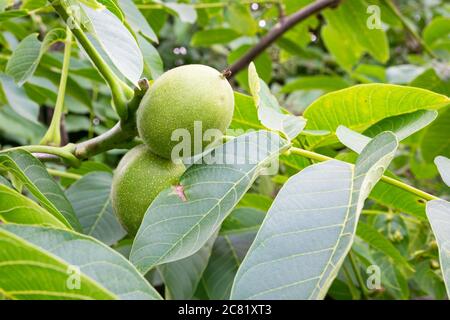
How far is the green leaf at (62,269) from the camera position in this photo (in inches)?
18.4

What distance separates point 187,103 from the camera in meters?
0.81

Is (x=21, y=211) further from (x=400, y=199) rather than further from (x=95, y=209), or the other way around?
(x=400, y=199)

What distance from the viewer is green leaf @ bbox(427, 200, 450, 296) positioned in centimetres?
60

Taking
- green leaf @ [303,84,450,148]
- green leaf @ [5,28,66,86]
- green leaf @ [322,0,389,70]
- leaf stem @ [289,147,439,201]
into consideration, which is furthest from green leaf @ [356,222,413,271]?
green leaf @ [322,0,389,70]

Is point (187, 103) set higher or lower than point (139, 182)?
higher

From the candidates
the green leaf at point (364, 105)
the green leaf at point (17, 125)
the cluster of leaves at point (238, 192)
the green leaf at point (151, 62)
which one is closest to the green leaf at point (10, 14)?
the cluster of leaves at point (238, 192)

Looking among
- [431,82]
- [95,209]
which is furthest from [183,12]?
[431,82]

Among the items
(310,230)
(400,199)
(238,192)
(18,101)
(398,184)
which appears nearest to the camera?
(310,230)

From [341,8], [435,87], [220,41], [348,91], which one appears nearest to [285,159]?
[348,91]

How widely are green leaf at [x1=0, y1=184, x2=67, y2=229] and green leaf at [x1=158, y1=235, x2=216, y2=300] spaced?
1.66ft

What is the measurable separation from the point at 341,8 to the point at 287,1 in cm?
17

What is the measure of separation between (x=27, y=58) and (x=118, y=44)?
1.41 feet

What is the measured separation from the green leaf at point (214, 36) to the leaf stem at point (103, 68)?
1171mm
